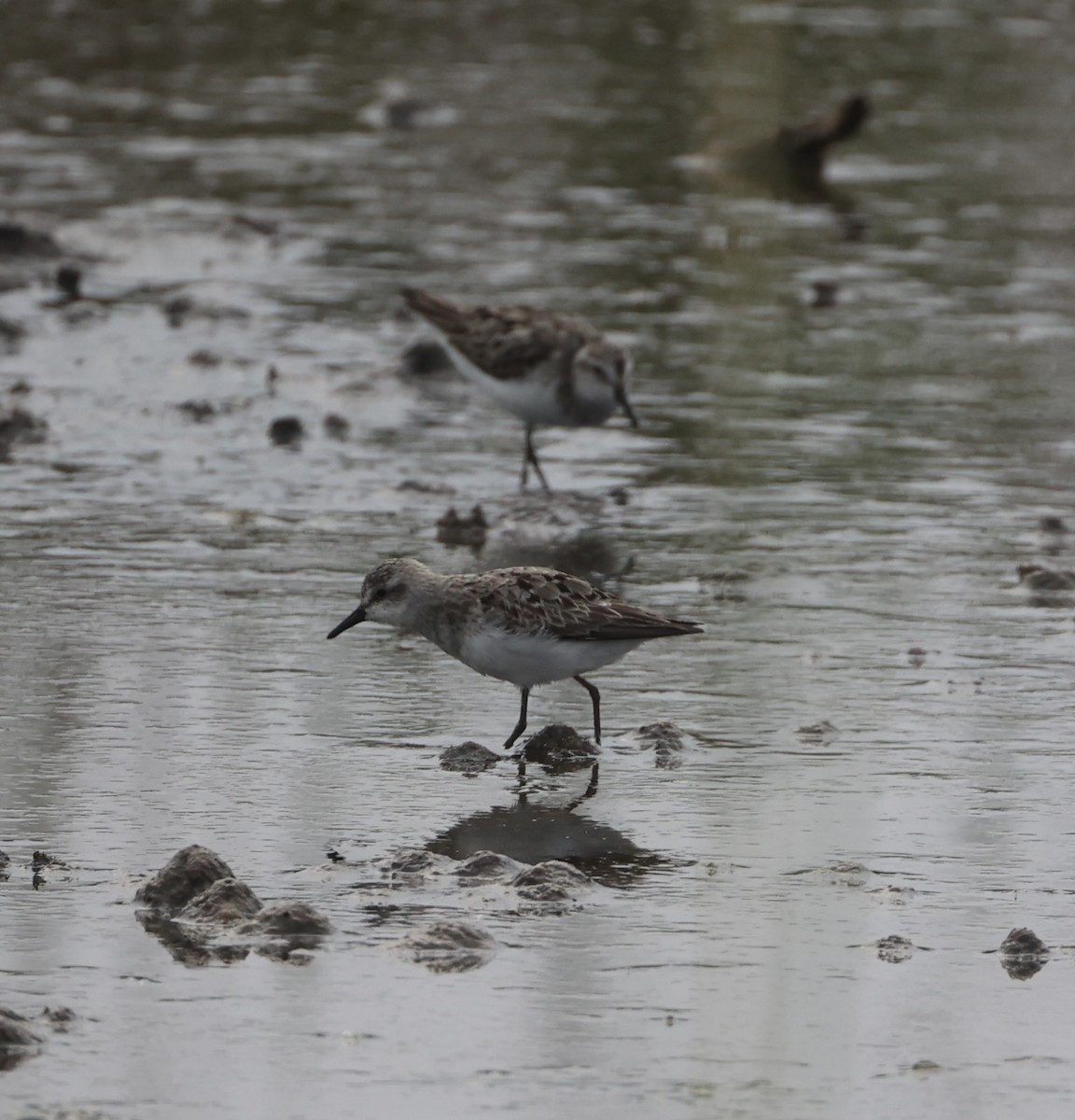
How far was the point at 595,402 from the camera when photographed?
44.5ft

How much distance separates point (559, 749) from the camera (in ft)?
29.6

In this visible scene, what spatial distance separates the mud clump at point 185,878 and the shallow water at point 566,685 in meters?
0.12

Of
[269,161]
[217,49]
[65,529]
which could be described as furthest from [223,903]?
[217,49]

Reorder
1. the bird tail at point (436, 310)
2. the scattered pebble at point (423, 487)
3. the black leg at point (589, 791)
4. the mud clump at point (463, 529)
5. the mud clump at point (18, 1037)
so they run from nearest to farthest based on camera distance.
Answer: the mud clump at point (18, 1037) < the black leg at point (589, 791) < the mud clump at point (463, 529) < the scattered pebble at point (423, 487) < the bird tail at point (436, 310)

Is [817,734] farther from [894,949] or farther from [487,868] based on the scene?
[894,949]

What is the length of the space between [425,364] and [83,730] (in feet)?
24.1

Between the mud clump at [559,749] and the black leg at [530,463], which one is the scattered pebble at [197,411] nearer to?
the black leg at [530,463]

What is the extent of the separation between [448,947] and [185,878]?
35.2 inches

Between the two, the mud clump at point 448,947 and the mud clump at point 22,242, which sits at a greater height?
the mud clump at point 22,242

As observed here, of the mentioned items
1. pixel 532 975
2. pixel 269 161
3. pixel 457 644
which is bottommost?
pixel 532 975

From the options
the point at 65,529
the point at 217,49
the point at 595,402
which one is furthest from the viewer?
the point at 217,49

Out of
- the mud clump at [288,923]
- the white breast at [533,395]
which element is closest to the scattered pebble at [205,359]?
the white breast at [533,395]

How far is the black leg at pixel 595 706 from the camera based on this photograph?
916 cm

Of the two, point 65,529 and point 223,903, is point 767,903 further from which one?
point 65,529
